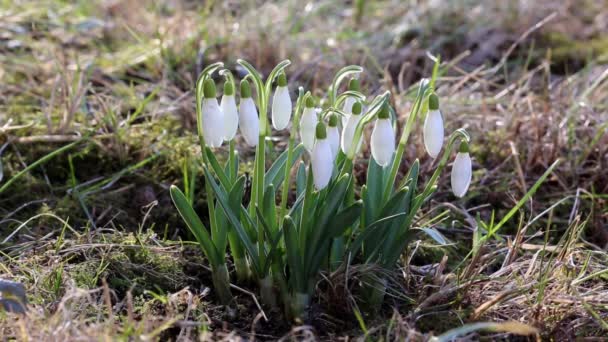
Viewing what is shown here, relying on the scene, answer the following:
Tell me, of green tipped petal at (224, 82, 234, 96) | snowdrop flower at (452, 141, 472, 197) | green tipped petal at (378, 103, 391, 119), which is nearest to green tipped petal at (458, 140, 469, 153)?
snowdrop flower at (452, 141, 472, 197)

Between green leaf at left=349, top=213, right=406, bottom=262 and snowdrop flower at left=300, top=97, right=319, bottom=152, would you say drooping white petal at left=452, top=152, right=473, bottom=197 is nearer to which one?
green leaf at left=349, top=213, right=406, bottom=262

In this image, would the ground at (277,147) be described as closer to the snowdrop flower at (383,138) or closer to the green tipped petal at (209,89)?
the snowdrop flower at (383,138)

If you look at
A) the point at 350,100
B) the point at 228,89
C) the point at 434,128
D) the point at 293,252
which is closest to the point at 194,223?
the point at 293,252

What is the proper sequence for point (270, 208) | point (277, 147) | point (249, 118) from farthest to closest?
1. point (277, 147)
2. point (270, 208)
3. point (249, 118)

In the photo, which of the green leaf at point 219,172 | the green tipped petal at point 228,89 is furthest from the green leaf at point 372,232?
the green tipped petal at point 228,89

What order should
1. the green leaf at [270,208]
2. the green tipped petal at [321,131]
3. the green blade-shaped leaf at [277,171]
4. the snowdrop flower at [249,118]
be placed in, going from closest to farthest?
the green tipped petal at [321,131], the snowdrop flower at [249,118], the green leaf at [270,208], the green blade-shaped leaf at [277,171]

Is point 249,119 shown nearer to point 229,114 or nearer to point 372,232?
point 229,114

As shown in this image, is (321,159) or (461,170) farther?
(461,170)
